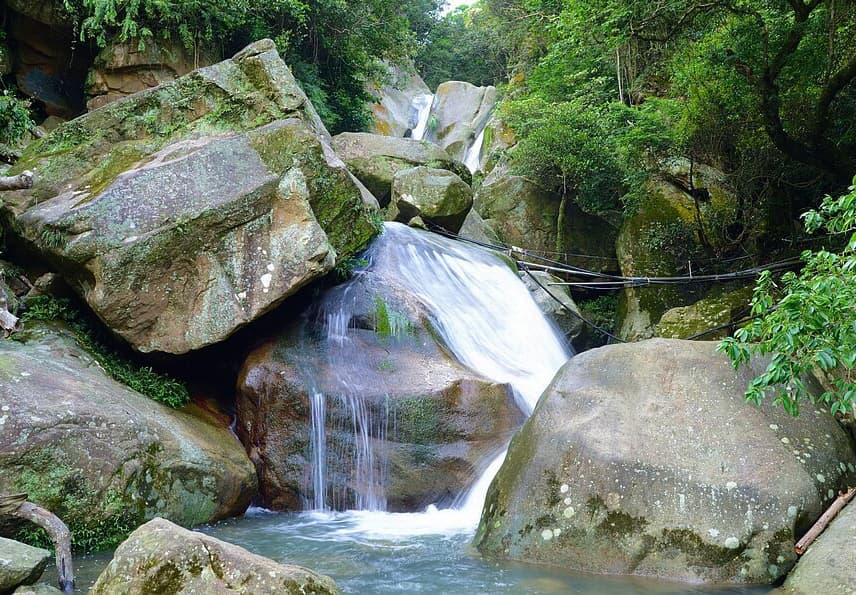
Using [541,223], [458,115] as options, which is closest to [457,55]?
[458,115]

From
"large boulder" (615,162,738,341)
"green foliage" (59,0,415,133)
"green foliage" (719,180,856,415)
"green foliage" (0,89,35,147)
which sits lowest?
"green foliage" (719,180,856,415)

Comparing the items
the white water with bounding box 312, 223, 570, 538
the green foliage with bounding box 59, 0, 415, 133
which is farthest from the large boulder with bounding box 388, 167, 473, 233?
the green foliage with bounding box 59, 0, 415, 133

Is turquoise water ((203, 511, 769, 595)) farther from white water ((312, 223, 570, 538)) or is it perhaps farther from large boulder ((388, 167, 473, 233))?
large boulder ((388, 167, 473, 233))

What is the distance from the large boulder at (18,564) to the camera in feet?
13.2

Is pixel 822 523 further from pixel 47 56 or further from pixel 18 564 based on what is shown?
pixel 47 56

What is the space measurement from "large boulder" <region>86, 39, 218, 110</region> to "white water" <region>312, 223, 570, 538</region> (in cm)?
663

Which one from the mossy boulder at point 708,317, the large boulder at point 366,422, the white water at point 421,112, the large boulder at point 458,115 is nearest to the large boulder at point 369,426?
the large boulder at point 366,422

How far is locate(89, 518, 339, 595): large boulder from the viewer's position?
3.47 metres

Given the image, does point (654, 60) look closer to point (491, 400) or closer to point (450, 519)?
point (491, 400)

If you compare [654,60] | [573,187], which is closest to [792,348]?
[573,187]

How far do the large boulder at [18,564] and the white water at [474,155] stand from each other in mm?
18467

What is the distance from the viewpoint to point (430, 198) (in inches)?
477

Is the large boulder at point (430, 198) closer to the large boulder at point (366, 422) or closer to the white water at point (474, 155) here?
the large boulder at point (366, 422)

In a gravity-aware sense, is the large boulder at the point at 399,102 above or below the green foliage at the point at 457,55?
below
